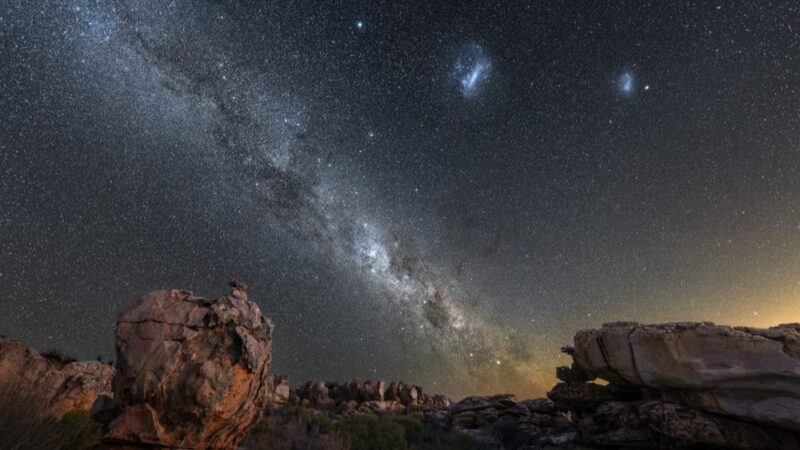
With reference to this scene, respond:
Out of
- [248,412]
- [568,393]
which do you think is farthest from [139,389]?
[568,393]

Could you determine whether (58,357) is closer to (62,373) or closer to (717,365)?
(62,373)

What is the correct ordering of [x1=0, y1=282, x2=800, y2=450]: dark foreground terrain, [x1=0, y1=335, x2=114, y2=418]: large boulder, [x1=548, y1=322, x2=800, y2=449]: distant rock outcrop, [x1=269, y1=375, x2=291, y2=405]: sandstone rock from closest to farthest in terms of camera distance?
[x1=0, y1=282, x2=800, y2=450]: dark foreground terrain → [x1=0, y1=335, x2=114, y2=418]: large boulder → [x1=548, y1=322, x2=800, y2=449]: distant rock outcrop → [x1=269, y1=375, x2=291, y2=405]: sandstone rock

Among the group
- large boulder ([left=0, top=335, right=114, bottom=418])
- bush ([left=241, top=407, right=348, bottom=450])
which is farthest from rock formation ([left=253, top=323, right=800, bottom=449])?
large boulder ([left=0, top=335, right=114, bottom=418])

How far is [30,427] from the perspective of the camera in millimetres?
4684

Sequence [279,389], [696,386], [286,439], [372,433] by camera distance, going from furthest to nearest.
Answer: [279,389]
[372,433]
[696,386]
[286,439]

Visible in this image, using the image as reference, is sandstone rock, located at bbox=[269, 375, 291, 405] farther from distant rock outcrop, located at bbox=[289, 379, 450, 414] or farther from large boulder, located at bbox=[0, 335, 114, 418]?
large boulder, located at bbox=[0, 335, 114, 418]

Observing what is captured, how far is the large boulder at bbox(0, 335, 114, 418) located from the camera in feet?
34.1

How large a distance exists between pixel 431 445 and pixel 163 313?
1426cm

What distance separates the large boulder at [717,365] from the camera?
45.1ft

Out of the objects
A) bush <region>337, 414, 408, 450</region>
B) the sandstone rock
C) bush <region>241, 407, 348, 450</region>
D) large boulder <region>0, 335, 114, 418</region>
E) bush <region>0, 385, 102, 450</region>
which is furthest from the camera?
the sandstone rock

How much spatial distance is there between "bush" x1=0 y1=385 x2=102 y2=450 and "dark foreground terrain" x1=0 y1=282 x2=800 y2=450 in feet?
0.06

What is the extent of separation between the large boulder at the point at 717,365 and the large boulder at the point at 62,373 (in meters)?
18.1

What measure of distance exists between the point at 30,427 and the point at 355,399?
94.5ft

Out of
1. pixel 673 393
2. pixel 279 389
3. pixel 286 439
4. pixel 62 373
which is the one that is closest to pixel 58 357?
pixel 62 373
